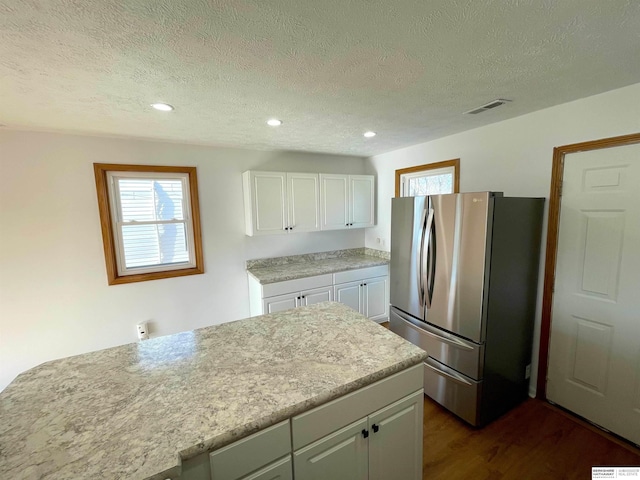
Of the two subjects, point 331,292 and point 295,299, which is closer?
point 295,299

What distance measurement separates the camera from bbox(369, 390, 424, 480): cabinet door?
47.3 inches

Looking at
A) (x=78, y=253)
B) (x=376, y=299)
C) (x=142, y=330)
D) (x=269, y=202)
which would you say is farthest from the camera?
(x=376, y=299)

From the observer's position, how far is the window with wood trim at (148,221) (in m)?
2.65

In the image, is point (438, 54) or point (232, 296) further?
point (232, 296)

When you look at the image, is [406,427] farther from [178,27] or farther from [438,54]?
[178,27]

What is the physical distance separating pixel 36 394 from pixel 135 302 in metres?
1.95

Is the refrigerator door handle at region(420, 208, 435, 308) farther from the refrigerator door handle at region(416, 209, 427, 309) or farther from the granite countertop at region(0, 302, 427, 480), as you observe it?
the granite countertop at region(0, 302, 427, 480)

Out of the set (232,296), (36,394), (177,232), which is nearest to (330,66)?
(36,394)

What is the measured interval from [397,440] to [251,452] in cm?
75

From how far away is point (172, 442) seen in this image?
80cm

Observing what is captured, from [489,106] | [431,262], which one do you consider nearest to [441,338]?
[431,262]

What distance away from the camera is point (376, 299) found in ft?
11.7

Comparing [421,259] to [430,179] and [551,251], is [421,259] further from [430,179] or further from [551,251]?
[430,179]

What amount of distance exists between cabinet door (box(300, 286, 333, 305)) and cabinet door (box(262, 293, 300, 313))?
3.8 inches
